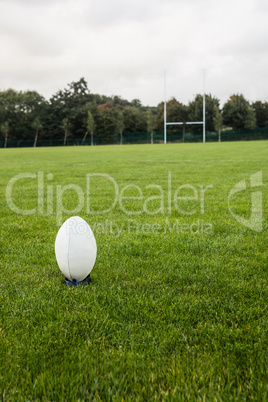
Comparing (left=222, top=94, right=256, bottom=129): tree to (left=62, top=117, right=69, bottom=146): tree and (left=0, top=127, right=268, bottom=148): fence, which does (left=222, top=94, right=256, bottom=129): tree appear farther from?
(left=62, top=117, right=69, bottom=146): tree

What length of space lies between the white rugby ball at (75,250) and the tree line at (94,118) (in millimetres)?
56099

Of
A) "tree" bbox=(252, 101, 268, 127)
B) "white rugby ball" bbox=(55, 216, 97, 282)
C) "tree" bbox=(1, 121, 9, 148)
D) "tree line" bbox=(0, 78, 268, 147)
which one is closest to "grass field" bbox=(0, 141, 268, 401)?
"white rugby ball" bbox=(55, 216, 97, 282)

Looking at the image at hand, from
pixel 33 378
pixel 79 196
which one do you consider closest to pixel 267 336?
pixel 33 378

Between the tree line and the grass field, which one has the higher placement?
the tree line

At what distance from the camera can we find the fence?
176 ft

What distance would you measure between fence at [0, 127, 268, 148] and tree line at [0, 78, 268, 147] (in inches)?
22.6

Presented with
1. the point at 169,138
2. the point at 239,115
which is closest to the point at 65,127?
the point at 169,138

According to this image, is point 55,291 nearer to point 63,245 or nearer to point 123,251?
point 63,245

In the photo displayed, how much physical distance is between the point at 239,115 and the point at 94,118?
85.0 ft

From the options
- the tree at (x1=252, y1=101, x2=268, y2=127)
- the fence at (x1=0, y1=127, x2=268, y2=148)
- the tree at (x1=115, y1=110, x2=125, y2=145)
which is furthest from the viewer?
the tree at (x1=252, y1=101, x2=268, y2=127)

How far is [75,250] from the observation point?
2652mm

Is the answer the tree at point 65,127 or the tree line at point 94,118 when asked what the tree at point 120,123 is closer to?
the tree line at point 94,118

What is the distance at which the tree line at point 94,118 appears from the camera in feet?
197

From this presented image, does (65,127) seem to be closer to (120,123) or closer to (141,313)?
(120,123)
